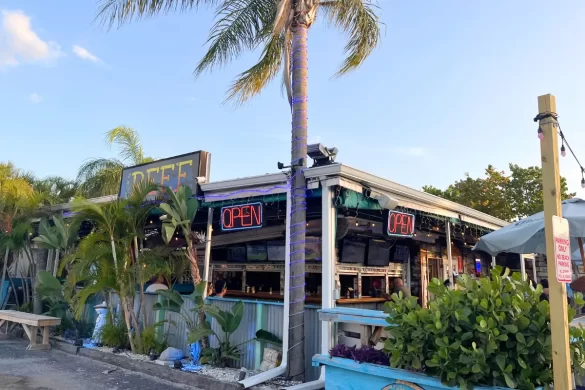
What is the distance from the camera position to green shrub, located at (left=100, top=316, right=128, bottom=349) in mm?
8695

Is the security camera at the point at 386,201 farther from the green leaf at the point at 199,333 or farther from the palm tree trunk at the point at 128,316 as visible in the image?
the palm tree trunk at the point at 128,316

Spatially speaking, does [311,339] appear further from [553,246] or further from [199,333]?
[553,246]

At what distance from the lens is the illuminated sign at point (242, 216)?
7.29 m

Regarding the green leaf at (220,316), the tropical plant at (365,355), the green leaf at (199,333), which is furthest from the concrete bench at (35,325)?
the tropical plant at (365,355)

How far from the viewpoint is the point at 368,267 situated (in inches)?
390

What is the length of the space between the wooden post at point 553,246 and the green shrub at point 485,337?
1.17ft

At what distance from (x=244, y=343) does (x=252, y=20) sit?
5952 mm

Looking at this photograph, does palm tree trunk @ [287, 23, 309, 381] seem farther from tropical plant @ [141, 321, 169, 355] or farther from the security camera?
tropical plant @ [141, 321, 169, 355]

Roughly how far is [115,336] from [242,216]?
3.84m

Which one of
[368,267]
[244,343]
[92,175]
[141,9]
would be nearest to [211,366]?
[244,343]

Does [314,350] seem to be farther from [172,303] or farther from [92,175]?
[92,175]

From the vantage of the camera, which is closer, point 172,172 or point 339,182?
point 339,182

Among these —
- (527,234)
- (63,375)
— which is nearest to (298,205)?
(527,234)

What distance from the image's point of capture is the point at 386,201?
6773mm
